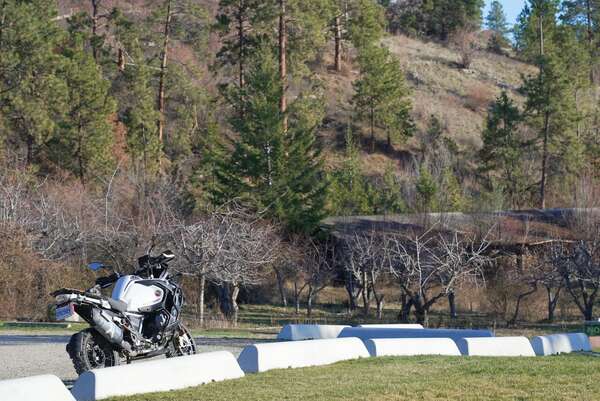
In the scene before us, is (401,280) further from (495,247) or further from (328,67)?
(328,67)

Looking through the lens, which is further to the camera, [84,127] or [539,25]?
[539,25]

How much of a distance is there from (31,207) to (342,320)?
13.4m

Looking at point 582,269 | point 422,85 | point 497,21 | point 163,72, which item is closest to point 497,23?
point 497,21

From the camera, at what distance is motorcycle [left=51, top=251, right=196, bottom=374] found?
11109 mm

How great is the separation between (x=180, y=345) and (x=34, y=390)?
13.2 ft

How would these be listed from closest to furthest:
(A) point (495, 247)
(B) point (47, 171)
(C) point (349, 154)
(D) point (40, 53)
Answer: (A) point (495, 247) < (D) point (40, 53) < (B) point (47, 171) < (C) point (349, 154)

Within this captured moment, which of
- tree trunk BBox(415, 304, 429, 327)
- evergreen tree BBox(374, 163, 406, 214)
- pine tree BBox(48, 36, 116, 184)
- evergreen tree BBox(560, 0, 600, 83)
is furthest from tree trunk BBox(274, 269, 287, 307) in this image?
evergreen tree BBox(560, 0, 600, 83)

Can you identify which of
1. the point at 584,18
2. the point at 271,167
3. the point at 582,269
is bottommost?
the point at 582,269

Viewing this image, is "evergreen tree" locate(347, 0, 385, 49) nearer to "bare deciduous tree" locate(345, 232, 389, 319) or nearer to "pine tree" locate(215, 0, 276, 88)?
"pine tree" locate(215, 0, 276, 88)

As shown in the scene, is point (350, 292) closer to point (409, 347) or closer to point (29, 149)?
point (29, 149)

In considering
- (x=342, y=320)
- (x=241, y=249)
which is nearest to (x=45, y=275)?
(x=241, y=249)

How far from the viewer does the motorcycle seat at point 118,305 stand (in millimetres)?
11394

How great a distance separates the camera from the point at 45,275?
107 feet

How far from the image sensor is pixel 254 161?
4578 centimetres
